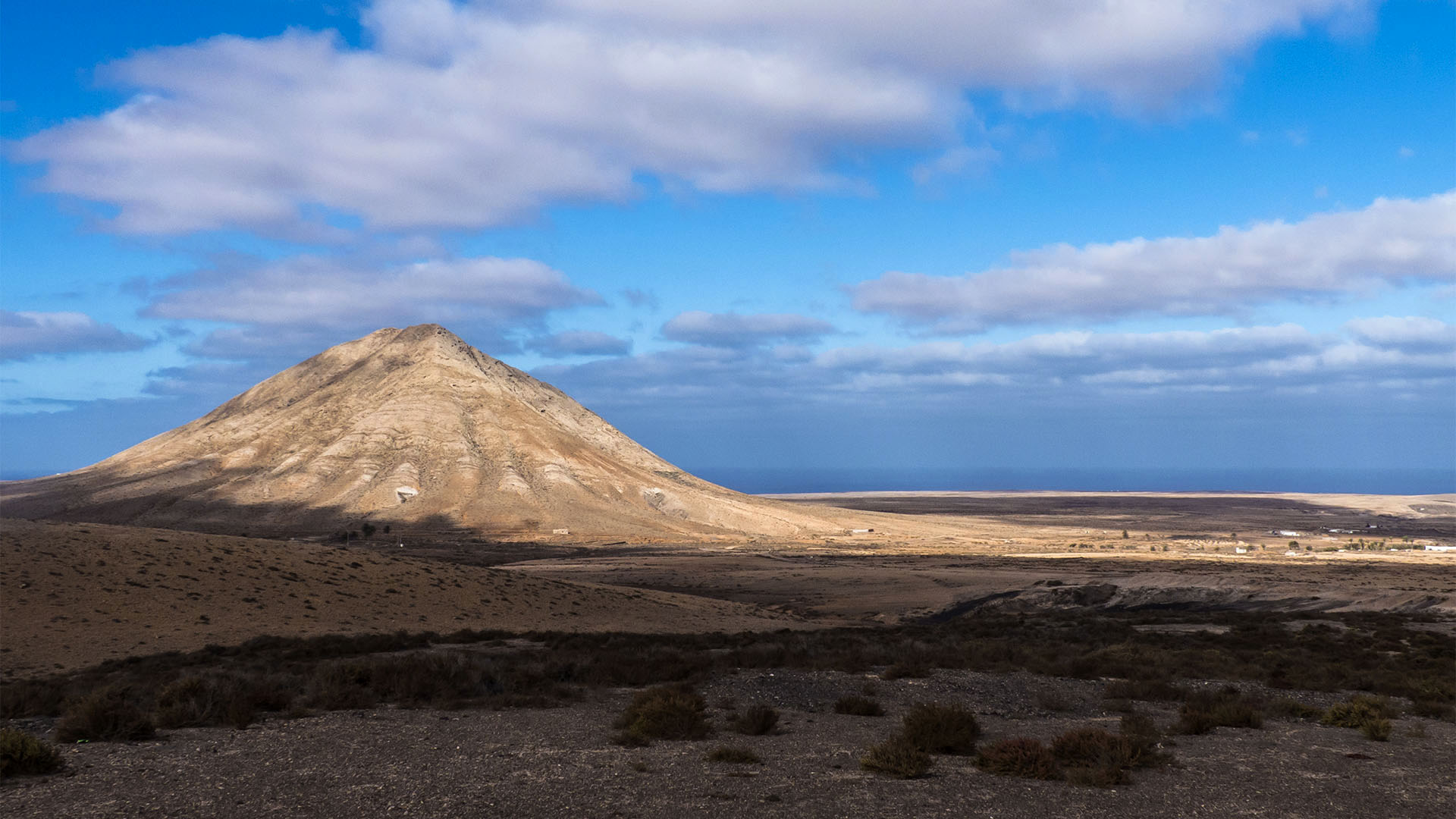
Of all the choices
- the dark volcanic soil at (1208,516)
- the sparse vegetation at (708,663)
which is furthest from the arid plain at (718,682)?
the dark volcanic soil at (1208,516)

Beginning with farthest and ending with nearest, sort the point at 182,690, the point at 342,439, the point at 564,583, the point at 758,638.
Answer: the point at 342,439 → the point at 564,583 → the point at 758,638 → the point at 182,690

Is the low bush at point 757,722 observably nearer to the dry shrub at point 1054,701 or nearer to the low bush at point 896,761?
the low bush at point 896,761

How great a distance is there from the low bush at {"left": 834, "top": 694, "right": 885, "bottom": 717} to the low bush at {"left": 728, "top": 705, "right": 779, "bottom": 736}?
5.79 ft

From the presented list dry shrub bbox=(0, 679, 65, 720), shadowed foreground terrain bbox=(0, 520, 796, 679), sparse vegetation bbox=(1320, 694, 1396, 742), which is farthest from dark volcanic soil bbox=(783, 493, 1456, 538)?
dry shrub bbox=(0, 679, 65, 720)

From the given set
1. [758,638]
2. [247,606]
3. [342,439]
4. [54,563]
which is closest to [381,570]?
[247,606]

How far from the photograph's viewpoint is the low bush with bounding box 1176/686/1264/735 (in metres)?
14.2

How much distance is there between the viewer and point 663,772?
36.7 feet

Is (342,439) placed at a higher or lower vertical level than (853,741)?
higher

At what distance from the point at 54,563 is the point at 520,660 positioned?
2259 cm

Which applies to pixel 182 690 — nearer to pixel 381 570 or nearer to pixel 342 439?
pixel 381 570

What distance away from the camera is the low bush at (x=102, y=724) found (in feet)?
39.7

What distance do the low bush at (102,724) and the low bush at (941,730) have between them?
10748 mm

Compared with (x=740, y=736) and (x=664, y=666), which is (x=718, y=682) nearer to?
(x=664, y=666)

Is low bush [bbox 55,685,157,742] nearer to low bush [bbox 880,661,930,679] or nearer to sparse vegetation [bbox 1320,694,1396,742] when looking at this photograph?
low bush [bbox 880,661,930,679]
